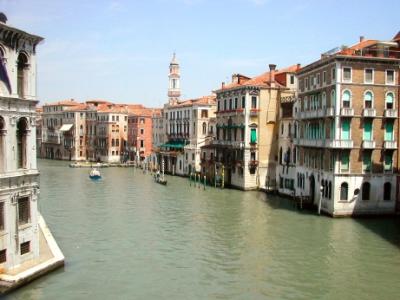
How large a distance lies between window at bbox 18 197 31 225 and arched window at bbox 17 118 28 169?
94 centimetres

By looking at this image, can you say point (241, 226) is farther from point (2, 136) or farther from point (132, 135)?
point (132, 135)

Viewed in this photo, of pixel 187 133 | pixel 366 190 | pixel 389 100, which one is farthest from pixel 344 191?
pixel 187 133

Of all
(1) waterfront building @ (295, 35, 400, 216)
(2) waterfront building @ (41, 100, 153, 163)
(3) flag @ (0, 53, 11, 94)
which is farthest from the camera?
(2) waterfront building @ (41, 100, 153, 163)

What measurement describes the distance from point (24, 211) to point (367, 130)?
1808 centimetres

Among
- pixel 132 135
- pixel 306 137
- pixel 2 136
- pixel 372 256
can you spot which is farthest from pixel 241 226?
pixel 132 135

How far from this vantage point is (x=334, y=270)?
17.0 meters

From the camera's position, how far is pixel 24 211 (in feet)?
47.6

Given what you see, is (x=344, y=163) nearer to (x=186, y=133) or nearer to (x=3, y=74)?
(x=3, y=74)

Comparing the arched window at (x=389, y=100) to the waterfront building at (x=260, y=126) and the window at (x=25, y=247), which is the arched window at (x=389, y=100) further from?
the window at (x=25, y=247)

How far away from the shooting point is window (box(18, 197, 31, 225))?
563 inches

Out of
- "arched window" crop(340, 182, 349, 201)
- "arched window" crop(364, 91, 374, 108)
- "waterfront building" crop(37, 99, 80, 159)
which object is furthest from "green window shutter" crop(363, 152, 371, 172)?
"waterfront building" crop(37, 99, 80, 159)

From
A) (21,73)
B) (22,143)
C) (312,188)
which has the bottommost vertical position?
(312,188)

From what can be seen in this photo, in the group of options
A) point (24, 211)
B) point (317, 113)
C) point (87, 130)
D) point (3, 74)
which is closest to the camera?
point (3, 74)

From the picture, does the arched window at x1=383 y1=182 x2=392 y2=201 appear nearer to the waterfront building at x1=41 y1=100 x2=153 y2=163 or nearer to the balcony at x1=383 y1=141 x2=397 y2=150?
the balcony at x1=383 y1=141 x2=397 y2=150
